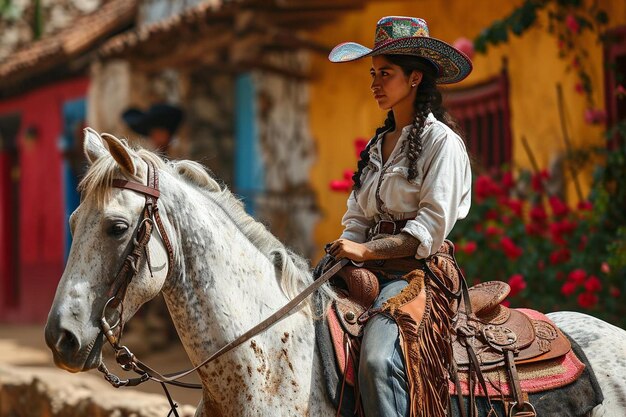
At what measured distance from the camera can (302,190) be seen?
11727mm

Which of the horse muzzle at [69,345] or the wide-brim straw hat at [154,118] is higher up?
the wide-brim straw hat at [154,118]

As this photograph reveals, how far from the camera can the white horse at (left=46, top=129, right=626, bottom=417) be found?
328 centimetres

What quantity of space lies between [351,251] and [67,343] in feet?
3.29

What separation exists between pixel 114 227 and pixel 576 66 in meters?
4.97

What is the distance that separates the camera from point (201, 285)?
3.47 meters

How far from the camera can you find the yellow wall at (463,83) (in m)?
7.75

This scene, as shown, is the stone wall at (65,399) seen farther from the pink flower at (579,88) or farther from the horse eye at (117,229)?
the pink flower at (579,88)

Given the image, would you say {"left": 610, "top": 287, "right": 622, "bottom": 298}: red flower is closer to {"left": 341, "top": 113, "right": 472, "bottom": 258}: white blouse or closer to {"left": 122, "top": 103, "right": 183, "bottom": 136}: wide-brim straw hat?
{"left": 341, "top": 113, "right": 472, "bottom": 258}: white blouse

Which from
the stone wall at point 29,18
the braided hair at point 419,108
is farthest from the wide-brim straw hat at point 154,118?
the stone wall at point 29,18

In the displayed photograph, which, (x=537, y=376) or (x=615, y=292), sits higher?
(x=537, y=376)

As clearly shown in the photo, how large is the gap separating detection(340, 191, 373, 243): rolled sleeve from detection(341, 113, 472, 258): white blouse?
0.15 feet

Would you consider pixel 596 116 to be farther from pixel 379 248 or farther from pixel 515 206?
pixel 379 248

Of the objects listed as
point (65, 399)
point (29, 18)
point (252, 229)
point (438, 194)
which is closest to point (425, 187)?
point (438, 194)

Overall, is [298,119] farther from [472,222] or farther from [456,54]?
[456,54]
